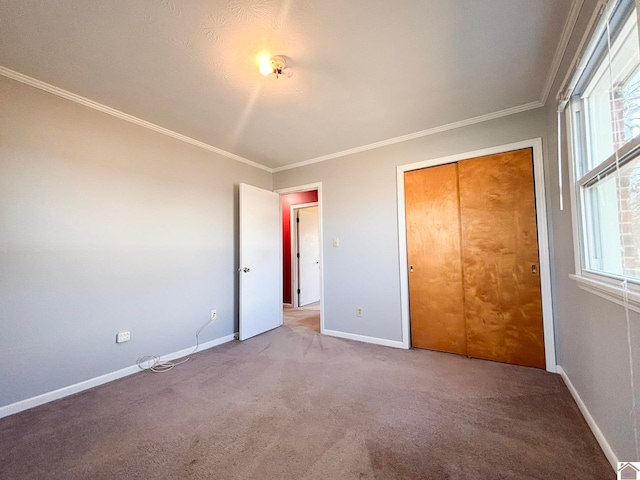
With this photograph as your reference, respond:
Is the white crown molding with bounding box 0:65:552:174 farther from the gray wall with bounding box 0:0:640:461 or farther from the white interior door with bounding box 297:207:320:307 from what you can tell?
the white interior door with bounding box 297:207:320:307

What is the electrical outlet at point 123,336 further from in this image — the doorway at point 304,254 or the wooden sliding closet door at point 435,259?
the doorway at point 304,254

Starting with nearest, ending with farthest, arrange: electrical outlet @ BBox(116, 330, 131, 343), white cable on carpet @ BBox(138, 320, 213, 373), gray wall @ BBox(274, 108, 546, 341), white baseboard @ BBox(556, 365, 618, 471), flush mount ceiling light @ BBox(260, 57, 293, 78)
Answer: white baseboard @ BBox(556, 365, 618, 471) < flush mount ceiling light @ BBox(260, 57, 293, 78) < electrical outlet @ BBox(116, 330, 131, 343) < white cable on carpet @ BBox(138, 320, 213, 373) < gray wall @ BBox(274, 108, 546, 341)

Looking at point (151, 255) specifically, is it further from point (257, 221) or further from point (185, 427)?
point (185, 427)

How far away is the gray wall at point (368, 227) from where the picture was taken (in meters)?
2.99

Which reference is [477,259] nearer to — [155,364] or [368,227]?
[368,227]

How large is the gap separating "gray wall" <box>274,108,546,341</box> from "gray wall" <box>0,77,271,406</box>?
1566mm

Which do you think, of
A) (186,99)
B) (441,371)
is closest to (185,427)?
(441,371)

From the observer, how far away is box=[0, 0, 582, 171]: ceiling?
4.81ft

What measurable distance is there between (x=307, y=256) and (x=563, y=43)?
4822 mm

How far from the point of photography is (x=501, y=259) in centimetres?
255

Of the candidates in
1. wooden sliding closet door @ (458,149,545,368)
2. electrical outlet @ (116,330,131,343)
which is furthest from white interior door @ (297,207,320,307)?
electrical outlet @ (116,330,131,343)

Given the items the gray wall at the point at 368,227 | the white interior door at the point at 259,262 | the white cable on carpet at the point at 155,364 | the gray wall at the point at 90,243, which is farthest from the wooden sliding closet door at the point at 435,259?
the white cable on carpet at the point at 155,364

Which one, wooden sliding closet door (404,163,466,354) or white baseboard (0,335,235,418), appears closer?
white baseboard (0,335,235,418)

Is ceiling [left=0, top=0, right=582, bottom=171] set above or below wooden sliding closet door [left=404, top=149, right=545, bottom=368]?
above
